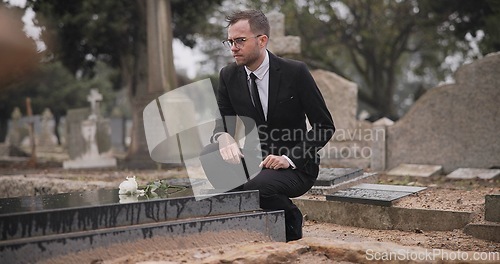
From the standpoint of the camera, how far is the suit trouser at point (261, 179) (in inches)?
156

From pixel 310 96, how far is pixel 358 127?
7.46 m

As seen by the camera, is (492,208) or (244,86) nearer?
(244,86)

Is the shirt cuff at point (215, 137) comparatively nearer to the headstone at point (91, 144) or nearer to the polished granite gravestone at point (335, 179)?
the polished granite gravestone at point (335, 179)

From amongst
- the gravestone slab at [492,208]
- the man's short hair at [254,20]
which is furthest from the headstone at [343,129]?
the man's short hair at [254,20]

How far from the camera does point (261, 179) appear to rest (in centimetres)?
396

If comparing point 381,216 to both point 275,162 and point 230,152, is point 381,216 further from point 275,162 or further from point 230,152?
point 230,152

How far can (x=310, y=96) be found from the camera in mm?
4062

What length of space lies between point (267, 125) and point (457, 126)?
626cm

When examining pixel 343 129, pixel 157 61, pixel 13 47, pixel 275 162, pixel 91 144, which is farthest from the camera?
pixel 91 144

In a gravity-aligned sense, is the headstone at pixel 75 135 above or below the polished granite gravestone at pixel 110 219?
above

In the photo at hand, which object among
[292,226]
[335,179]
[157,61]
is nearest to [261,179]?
[292,226]

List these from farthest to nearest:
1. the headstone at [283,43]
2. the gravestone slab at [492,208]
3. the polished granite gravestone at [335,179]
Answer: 1. the headstone at [283,43]
2. the polished granite gravestone at [335,179]
3. the gravestone slab at [492,208]

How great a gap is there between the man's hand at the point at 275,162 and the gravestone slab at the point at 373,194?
175 centimetres

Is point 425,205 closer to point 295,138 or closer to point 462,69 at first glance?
point 295,138
